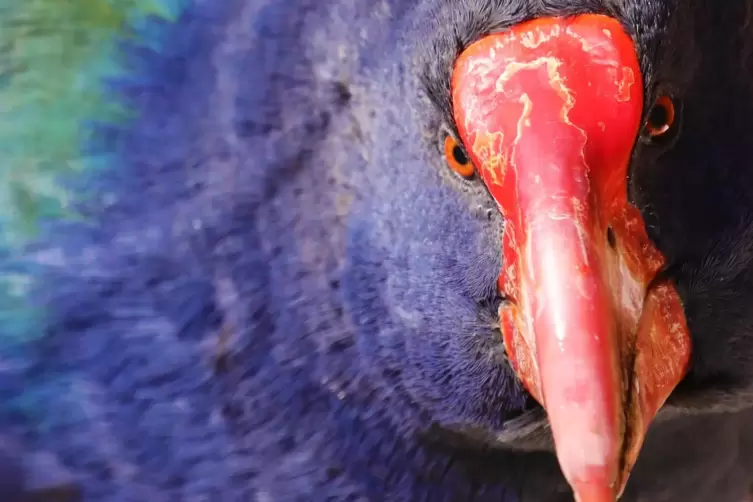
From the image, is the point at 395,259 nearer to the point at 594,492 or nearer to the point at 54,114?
the point at 594,492

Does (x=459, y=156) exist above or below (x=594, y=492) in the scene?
above

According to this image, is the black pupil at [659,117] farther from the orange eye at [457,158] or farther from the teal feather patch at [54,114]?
the teal feather patch at [54,114]

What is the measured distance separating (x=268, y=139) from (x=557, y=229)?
0.96 feet

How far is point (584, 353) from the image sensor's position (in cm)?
57

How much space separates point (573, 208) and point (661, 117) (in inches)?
3.9

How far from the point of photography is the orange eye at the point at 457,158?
640 millimetres

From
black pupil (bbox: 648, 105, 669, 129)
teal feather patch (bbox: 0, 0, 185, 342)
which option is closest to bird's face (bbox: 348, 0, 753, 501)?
black pupil (bbox: 648, 105, 669, 129)

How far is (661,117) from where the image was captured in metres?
0.62

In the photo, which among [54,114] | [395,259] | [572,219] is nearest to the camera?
[572,219]

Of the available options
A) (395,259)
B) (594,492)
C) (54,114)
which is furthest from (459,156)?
(54,114)

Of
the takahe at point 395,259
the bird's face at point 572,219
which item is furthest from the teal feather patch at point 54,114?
the bird's face at point 572,219

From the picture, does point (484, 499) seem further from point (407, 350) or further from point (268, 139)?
point (268, 139)

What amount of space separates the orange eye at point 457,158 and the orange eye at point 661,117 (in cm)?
12

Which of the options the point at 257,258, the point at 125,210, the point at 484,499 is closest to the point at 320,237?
the point at 257,258
